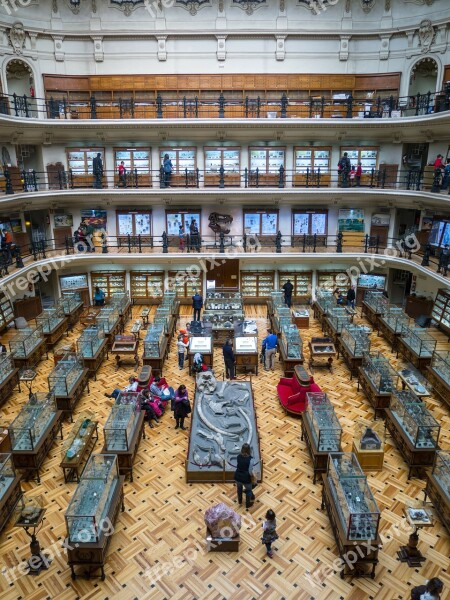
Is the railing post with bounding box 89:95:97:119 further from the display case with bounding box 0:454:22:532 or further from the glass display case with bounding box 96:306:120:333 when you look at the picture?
the display case with bounding box 0:454:22:532

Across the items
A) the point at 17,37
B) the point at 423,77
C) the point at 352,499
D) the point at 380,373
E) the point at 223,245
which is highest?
the point at 17,37

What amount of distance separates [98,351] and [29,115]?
10592mm

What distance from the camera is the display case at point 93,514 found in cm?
688

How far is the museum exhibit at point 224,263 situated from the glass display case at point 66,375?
0.07m

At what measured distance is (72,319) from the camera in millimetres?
17688

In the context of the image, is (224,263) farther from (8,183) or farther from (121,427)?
(121,427)

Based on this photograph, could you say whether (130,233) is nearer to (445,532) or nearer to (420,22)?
(420,22)

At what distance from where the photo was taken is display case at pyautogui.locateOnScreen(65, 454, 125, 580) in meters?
6.88

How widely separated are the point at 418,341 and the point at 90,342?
9.47m

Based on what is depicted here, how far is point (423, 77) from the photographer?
1820 centimetres

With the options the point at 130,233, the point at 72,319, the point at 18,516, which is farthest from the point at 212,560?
the point at 130,233

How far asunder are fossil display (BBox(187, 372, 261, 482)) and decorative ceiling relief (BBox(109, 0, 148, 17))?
1442 centimetres

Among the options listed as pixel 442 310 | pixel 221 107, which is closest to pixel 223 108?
pixel 221 107

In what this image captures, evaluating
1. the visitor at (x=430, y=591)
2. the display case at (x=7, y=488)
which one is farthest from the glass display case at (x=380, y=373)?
the display case at (x=7, y=488)
